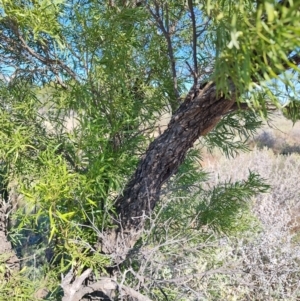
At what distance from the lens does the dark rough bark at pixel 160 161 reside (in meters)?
0.58

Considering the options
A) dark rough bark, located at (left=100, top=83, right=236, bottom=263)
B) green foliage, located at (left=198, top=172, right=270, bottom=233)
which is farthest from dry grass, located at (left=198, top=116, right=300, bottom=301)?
dark rough bark, located at (left=100, top=83, right=236, bottom=263)

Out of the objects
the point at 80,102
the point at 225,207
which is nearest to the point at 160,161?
the point at 80,102

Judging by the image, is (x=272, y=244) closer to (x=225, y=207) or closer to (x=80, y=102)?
(x=225, y=207)

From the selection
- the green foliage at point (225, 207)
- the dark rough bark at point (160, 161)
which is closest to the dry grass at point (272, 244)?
the green foliage at point (225, 207)

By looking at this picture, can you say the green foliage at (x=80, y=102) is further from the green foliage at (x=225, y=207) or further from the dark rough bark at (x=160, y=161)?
the green foliage at (x=225, y=207)

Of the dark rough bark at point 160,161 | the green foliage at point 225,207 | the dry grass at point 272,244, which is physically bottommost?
the dry grass at point 272,244

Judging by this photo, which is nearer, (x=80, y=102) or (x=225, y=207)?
(x=80, y=102)

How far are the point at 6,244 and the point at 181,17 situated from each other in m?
0.66

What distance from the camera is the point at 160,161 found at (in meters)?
0.66

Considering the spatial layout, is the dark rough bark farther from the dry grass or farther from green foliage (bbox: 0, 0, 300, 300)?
the dry grass

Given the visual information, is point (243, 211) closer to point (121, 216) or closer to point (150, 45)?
point (121, 216)

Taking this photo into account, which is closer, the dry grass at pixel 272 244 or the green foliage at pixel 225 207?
the green foliage at pixel 225 207

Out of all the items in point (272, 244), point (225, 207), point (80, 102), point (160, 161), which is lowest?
point (272, 244)

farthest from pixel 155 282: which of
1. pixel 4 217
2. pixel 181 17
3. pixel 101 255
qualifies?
pixel 181 17
